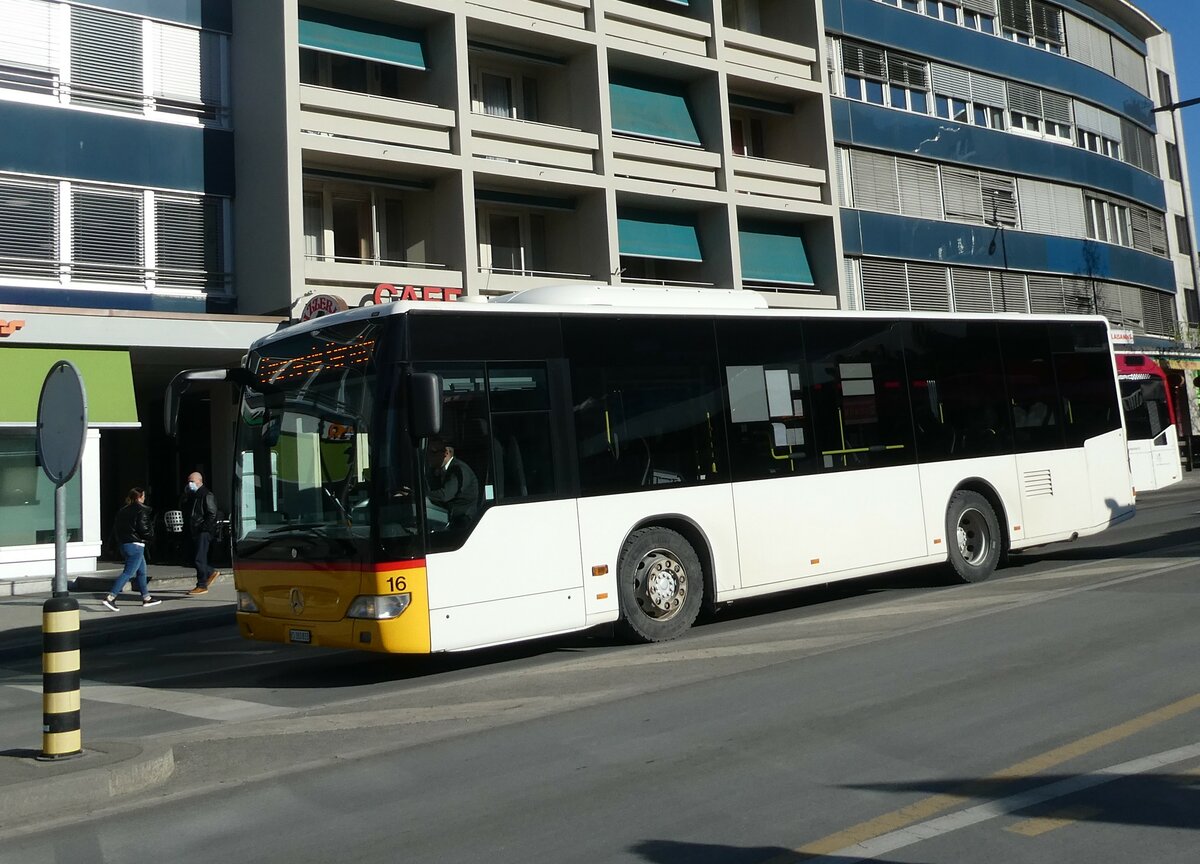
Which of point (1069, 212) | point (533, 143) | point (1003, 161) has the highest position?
point (1003, 161)

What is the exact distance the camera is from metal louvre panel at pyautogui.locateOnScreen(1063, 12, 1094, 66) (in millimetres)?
38906

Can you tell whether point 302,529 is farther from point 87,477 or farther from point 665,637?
point 87,477

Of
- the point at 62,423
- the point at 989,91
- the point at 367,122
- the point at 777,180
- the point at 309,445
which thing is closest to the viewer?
the point at 62,423

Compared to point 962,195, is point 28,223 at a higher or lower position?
lower

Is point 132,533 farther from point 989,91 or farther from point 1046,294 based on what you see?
point 1046,294

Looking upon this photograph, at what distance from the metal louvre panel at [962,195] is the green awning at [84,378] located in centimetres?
2284

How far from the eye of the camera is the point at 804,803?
17.3 feet

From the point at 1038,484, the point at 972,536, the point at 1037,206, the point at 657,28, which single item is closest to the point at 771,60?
the point at 657,28

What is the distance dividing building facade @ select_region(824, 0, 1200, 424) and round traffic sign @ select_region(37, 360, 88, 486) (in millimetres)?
25583

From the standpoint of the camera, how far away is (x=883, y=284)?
104 feet

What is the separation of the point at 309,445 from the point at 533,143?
1628 cm

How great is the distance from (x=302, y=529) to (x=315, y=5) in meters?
15.4

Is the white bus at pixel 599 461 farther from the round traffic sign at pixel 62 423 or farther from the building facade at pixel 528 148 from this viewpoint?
the building facade at pixel 528 148

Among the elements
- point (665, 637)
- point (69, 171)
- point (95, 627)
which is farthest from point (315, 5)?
point (665, 637)
